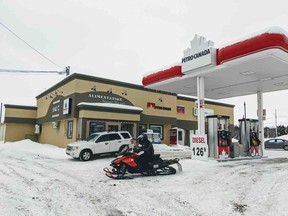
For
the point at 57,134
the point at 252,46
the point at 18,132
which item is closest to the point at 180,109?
the point at 57,134

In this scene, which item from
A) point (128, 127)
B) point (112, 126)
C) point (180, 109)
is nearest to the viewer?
point (112, 126)

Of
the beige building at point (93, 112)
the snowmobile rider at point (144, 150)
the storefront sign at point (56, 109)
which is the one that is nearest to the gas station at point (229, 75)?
the beige building at point (93, 112)

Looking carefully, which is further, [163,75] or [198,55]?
[163,75]

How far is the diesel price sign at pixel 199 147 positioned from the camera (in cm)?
1410

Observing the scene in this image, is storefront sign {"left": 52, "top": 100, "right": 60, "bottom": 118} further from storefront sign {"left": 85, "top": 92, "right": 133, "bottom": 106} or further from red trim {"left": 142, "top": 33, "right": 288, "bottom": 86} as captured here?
red trim {"left": 142, "top": 33, "right": 288, "bottom": 86}

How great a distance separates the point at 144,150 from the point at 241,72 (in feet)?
25.5

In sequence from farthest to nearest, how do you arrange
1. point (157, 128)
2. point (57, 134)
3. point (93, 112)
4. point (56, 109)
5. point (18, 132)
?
point (18, 132), point (157, 128), point (56, 109), point (57, 134), point (93, 112)

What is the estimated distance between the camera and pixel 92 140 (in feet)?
55.4

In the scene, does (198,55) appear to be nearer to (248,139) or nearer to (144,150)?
(248,139)

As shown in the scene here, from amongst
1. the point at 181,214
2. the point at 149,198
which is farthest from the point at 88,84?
the point at 181,214

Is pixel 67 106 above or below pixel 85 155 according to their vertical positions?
above

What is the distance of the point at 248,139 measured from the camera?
1692cm

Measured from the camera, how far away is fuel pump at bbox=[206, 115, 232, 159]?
1498 cm

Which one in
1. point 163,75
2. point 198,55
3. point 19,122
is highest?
point 198,55
